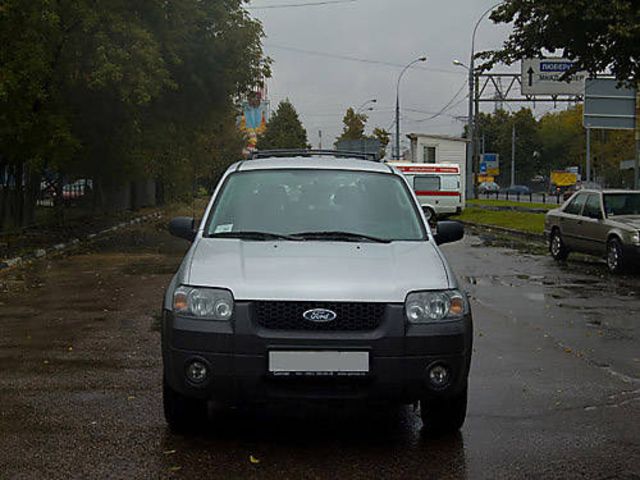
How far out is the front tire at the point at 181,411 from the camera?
5254 millimetres

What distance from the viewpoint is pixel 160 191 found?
5612 cm

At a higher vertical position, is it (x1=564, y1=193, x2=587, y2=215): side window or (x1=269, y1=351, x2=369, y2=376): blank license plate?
(x1=564, y1=193, x2=587, y2=215): side window

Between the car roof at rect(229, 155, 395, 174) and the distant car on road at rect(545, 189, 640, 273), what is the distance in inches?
367

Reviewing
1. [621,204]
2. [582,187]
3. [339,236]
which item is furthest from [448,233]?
[582,187]

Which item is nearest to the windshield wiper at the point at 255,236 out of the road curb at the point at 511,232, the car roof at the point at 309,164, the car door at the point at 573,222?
the car roof at the point at 309,164

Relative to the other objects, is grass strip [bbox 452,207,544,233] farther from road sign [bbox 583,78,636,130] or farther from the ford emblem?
the ford emblem

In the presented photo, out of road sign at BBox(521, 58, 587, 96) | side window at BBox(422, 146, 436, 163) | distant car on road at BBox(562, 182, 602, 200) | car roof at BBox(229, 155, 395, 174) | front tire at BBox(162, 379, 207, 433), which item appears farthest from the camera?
side window at BBox(422, 146, 436, 163)

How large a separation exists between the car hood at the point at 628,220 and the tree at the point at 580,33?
3.65 metres

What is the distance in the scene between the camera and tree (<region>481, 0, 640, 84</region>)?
17.3m

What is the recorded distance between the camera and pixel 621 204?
16422mm

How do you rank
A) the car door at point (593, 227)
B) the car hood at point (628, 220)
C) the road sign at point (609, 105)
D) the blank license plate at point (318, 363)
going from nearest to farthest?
1. the blank license plate at point (318, 363)
2. the car hood at point (628, 220)
3. the car door at point (593, 227)
4. the road sign at point (609, 105)

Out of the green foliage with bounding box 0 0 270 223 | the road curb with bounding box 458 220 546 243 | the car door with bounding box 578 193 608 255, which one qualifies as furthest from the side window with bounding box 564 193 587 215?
the green foliage with bounding box 0 0 270 223

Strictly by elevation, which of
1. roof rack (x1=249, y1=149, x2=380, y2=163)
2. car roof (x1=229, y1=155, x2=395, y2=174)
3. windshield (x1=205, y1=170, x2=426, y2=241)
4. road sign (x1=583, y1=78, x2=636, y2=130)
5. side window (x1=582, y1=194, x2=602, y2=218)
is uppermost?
road sign (x1=583, y1=78, x2=636, y2=130)

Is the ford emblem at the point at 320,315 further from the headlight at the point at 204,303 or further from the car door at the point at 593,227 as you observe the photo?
the car door at the point at 593,227
